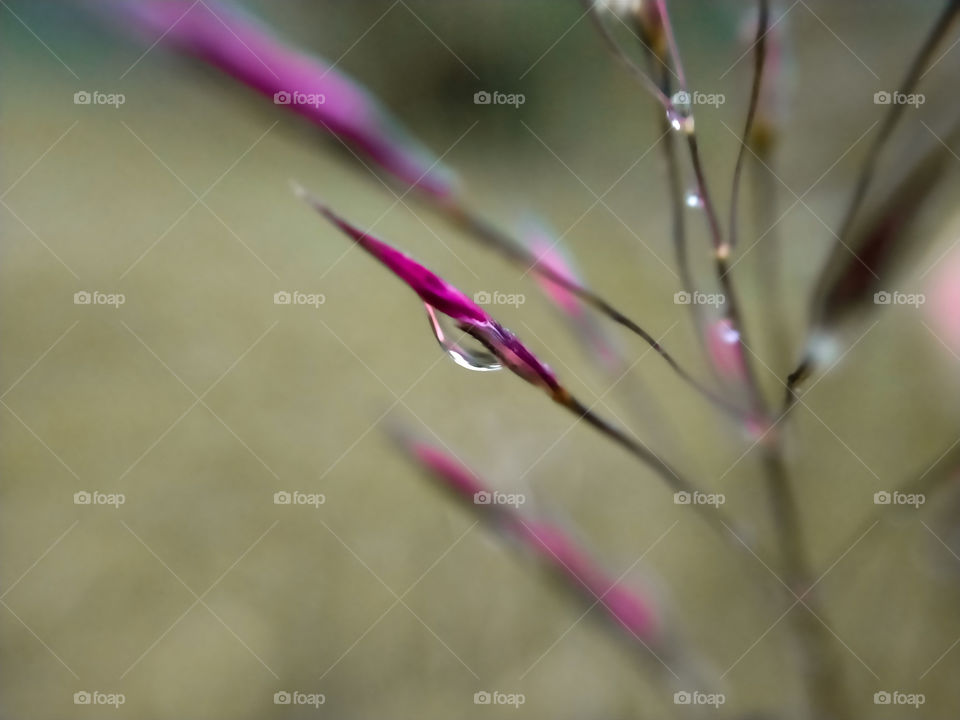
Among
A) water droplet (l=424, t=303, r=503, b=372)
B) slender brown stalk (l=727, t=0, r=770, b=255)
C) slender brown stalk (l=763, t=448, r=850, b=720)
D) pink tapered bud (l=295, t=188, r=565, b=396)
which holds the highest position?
slender brown stalk (l=727, t=0, r=770, b=255)

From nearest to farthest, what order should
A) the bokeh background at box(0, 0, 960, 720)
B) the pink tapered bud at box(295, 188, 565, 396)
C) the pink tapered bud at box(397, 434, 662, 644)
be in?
1. the pink tapered bud at box(295, 188, 565, 396)
2. the pink tapered bud at box(397, 434, 662, 644)
3. the bokeh background at box(0, 0, 960, 720)

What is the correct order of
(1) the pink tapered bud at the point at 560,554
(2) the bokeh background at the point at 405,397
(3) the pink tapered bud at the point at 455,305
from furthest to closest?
(2) the bokeh background at the point at 405,397, (1) the pink tapered bud at the point at 560,554, (3) the pink tapered bud at the point at 455,305

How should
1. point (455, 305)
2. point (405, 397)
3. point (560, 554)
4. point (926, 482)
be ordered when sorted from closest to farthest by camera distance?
point (455, 305) < point (560, 554) < point (926, 482) < point (405, 397)

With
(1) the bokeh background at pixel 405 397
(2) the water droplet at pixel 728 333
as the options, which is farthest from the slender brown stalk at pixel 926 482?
(2) the water droplet at pixel 728 333

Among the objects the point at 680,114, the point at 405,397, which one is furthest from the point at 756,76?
the point at 405,397

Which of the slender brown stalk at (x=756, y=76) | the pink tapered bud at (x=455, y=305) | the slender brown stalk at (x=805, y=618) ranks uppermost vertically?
the slender brown stalk at (x=756, y=76)

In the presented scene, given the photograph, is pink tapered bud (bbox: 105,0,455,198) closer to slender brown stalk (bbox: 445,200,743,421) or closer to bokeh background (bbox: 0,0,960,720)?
slender brown stalk (bbox: 445,200,743,421)

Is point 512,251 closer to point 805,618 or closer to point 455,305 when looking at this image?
point 455,305

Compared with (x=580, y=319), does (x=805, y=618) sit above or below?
below

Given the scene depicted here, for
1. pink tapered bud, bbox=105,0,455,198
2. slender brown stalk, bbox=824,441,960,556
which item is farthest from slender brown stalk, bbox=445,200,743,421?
slender brown stalk, bbox=824,441,960,556

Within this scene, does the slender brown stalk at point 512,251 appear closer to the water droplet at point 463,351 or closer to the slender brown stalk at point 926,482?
the water droplet at point 463,351
